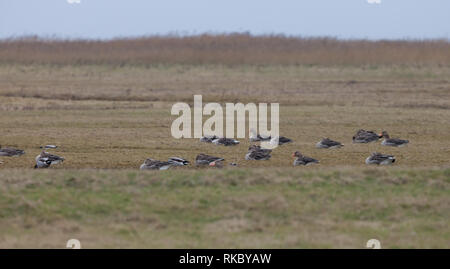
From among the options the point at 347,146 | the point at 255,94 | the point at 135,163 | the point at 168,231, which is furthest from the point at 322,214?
the point at 255,94

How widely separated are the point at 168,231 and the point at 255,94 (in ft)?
74.6

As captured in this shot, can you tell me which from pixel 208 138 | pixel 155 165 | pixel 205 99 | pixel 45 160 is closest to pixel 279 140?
pixel 208 138

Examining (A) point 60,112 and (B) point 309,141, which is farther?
(A) point 60,112

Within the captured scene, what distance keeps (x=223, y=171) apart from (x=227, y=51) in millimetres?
39209

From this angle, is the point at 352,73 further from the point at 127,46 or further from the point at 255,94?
the point at 127,46

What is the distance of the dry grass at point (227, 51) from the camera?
160 feet

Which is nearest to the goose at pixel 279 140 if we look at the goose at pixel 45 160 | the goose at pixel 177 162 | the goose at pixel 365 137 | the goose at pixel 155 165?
the goose at pixel 365 137

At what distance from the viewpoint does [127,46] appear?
5300 cm

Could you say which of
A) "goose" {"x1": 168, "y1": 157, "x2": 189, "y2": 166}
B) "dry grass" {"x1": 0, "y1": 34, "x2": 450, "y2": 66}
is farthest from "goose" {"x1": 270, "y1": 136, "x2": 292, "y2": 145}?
"dry grass" {"x1": 0, "y1": 34, "x2": 450, "y2": 66}

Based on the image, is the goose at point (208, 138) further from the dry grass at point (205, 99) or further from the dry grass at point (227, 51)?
the dry grass at point (227, 51)

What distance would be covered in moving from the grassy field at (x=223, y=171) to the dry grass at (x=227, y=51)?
6.54 m

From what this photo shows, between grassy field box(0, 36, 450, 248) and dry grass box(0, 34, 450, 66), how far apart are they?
257 inches

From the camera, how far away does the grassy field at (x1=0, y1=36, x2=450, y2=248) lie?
34.1 feet
